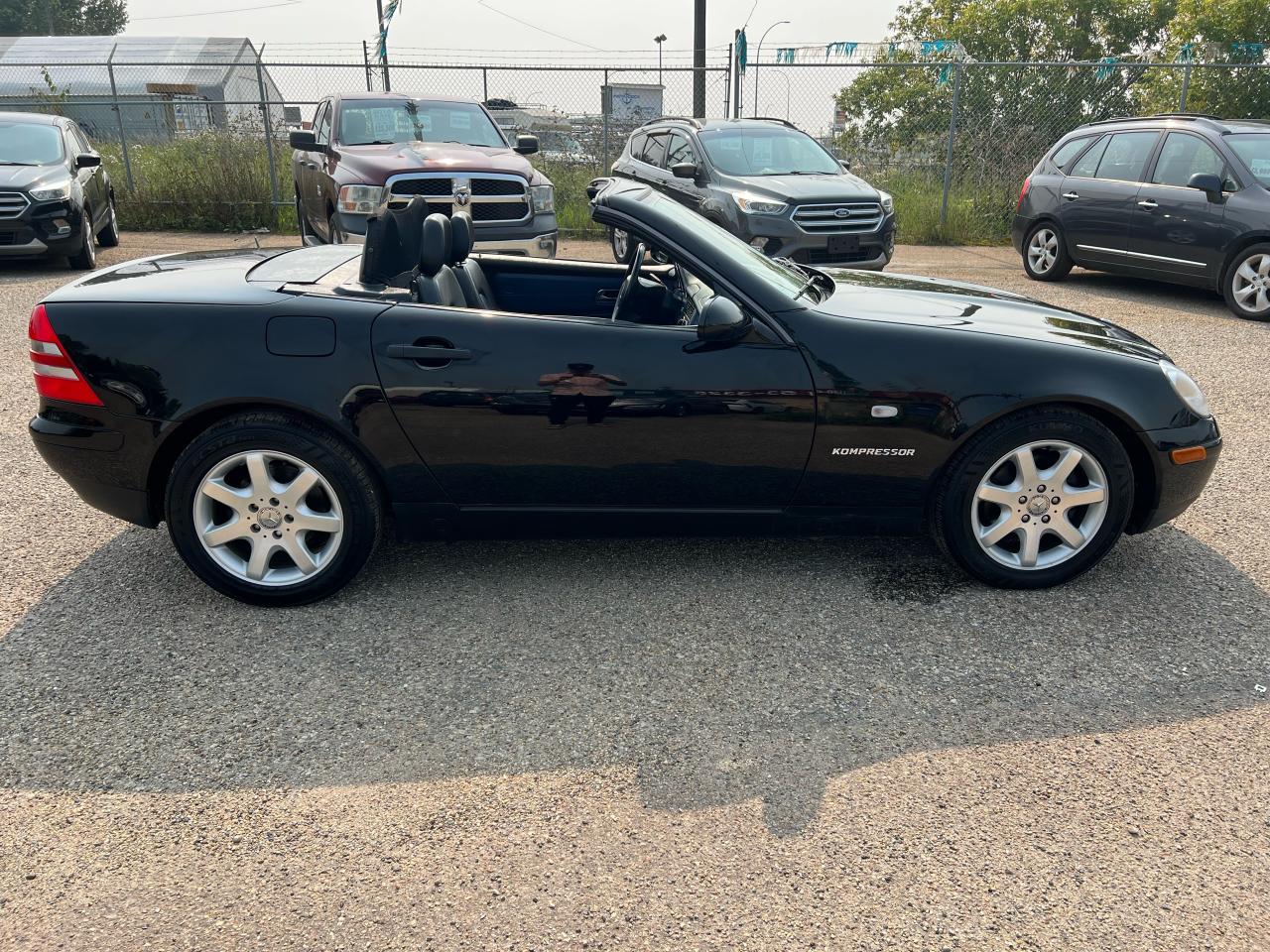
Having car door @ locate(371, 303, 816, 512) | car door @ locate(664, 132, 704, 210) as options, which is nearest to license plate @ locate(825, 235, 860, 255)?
car door @ locate(664, 132, 704, 210)

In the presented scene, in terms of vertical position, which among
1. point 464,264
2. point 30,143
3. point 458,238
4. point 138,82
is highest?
point 138,82

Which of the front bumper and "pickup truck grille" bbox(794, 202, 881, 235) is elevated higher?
"pickup truck grille" bbox(794, 202, 881, 235)

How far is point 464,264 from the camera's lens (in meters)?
4.14

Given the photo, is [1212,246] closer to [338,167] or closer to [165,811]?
Result: [338,167]

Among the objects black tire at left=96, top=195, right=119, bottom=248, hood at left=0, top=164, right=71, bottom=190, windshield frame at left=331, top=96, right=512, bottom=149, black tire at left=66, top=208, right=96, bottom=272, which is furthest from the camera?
black tire at left=96, top=195, right=119, bottom=248

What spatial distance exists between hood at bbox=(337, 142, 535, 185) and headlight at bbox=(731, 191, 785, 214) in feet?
6.79

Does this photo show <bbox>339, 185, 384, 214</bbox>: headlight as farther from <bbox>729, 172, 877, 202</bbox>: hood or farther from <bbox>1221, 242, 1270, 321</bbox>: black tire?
<bbox>1221, 242, 1270, 321</bbox>: black tire

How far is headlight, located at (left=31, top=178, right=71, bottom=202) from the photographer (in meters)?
10.3

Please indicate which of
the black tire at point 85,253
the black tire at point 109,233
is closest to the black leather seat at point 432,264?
the black tire at point 85,253

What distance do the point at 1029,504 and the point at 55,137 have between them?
1174 centimetres

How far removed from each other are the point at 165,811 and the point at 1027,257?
1097 centimetres

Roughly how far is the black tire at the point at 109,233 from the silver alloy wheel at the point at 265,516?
10.6 meters

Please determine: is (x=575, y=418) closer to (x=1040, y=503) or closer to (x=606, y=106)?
(x=1040, y=503)

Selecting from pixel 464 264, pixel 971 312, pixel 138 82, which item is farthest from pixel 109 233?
pixel 138 82
